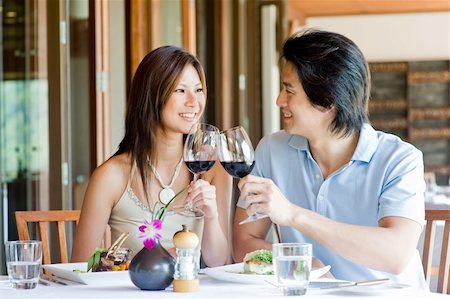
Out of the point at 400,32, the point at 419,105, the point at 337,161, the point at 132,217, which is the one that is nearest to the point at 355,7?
the point at 400,32

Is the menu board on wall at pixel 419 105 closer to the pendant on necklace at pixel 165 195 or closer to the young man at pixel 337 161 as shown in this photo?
the pendant on necklace at pixel 165 195

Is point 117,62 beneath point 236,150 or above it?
above

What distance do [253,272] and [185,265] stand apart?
0.21 m

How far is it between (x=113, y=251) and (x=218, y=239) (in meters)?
0.46

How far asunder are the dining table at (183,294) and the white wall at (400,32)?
34.6 ft

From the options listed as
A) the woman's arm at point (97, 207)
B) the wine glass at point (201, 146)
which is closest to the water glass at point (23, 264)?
the wine glass at point (201, 146)

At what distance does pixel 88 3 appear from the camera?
15.0ft

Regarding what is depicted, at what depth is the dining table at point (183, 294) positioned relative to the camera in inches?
70.2

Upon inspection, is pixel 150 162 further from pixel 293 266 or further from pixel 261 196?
pixel 293 266

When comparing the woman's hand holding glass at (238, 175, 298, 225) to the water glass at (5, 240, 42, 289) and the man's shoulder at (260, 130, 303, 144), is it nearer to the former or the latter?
the water glass at (5, 240, 42, 289)

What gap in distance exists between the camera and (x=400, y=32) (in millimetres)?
12305

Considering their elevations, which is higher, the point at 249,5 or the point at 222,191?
the point at 249,5

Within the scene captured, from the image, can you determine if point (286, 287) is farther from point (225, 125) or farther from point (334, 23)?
point (334, 23)

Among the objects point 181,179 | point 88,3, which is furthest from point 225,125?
Result: point 181,179
